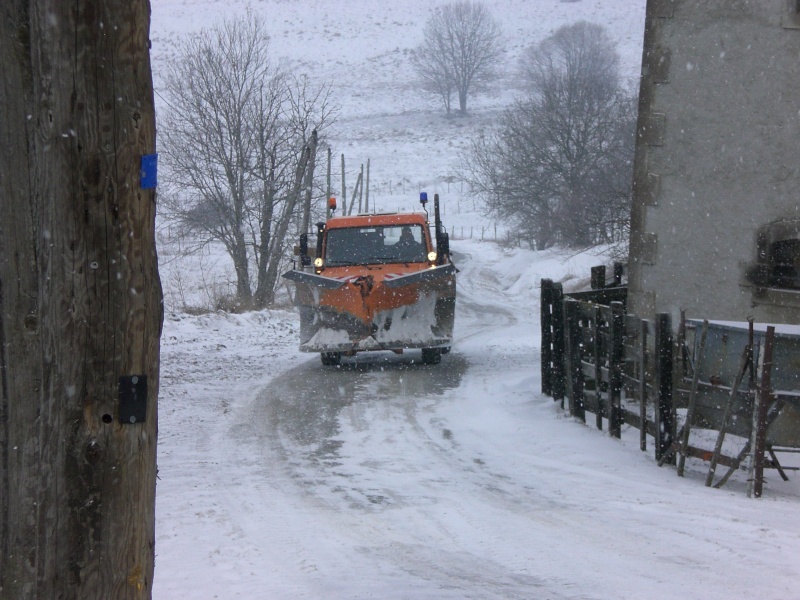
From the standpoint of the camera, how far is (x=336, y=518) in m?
5.61

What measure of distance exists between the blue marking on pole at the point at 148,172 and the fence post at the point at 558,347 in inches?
292

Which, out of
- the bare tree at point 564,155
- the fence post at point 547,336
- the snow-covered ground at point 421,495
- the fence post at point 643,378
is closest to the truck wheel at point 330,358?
the snow-covered ground at point 421,495

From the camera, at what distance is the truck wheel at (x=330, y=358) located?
13023 mm

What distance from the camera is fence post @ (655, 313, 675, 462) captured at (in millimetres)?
7012

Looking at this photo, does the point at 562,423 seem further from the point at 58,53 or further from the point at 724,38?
the point at 58,53

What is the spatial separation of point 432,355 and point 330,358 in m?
1.55

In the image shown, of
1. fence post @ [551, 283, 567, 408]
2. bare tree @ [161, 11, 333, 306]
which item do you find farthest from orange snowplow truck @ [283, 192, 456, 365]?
bare tree @ [161, 11, 333, 306]

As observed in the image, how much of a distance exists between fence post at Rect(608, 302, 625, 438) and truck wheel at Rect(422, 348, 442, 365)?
5081 millimetres

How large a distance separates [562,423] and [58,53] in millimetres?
7151

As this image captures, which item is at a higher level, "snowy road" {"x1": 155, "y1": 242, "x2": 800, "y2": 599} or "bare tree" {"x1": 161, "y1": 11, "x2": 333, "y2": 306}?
"bare tree" {"x1": 161, "y1": 11, "x2": 333, "y2": 306}

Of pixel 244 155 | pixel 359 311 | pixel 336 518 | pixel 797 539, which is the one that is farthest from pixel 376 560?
pixel 244 155

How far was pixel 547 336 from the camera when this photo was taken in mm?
10086

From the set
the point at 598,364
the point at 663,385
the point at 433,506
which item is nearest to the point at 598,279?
the point at 598,364

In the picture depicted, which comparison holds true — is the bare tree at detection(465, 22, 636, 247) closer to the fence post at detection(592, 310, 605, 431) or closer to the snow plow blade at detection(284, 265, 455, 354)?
the snow plow blade at detection(284, 265, 455, 354)
